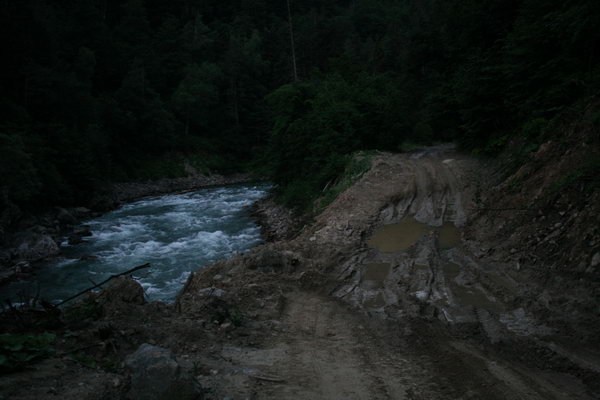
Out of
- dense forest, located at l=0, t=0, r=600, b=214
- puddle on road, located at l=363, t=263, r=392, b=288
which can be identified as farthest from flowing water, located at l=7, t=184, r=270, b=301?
puddle on road, located at l=363, t=263, r=392, b=288

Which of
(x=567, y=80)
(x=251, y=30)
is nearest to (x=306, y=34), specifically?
(x=251, y=30)

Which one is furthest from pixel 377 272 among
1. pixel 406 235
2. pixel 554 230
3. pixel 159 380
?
pixel 159 380

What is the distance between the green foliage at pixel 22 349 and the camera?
162 inches

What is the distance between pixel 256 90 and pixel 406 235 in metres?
44.4

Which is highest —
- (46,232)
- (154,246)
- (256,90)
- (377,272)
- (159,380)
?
(256,90)

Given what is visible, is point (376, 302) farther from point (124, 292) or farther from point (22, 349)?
point (22, 349)

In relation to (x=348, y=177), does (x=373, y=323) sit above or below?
below

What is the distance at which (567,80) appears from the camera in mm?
11125

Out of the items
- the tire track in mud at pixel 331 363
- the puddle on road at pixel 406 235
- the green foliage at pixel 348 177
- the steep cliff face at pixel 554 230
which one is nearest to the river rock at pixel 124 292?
the tire track in mud at pixel 331 363

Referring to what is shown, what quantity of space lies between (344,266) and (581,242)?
4.67 m

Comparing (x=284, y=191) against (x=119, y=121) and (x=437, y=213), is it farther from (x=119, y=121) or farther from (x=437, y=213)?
(x=119, y=121)

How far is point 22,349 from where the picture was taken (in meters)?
4.40

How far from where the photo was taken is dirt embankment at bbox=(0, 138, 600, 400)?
4977 mm

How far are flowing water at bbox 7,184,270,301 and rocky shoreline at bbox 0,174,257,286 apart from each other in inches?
25.3
